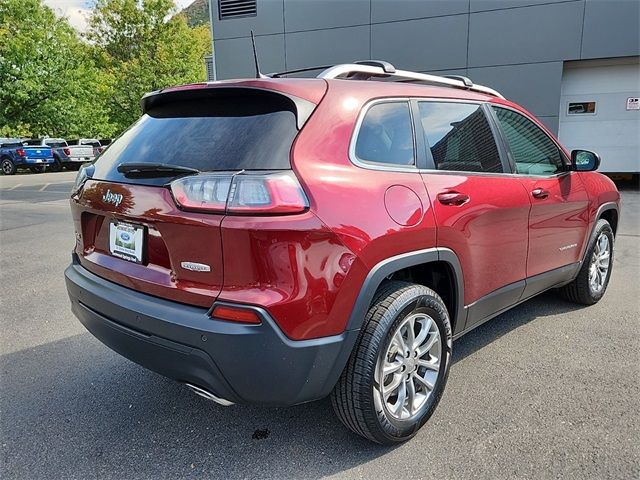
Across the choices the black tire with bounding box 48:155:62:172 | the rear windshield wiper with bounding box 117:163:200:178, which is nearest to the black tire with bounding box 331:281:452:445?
the rear windshield wiper with bounding box 117:163:200:178

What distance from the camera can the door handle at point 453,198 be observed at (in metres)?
2.55

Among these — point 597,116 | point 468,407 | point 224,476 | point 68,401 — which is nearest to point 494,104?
point 468,407

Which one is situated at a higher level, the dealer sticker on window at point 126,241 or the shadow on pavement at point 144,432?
the dealer sticker on window at point 126,241

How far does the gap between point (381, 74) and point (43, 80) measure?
94.3ft

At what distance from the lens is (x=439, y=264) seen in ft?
8.84

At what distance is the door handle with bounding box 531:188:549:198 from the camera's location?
10.9 feet

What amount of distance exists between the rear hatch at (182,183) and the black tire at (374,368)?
28.2 inches

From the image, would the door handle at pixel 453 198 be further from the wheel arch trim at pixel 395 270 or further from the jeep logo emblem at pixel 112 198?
the jeep logo emblem at pixel 112 198

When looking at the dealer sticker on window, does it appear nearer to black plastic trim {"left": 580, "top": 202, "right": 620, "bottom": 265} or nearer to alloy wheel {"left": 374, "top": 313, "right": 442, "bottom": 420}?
alloy wheel {"left": 374, "top": 313, "right": 442, "bottom": 420}

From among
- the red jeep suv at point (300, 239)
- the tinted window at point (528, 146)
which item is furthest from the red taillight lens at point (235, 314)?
the tinted window at point (528, 146)

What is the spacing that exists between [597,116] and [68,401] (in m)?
13.5

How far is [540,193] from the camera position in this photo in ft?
11.1

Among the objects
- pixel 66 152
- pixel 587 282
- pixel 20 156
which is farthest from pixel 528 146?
pixel 20 156

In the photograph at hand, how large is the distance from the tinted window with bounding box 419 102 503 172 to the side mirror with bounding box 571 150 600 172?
1.05 metres
